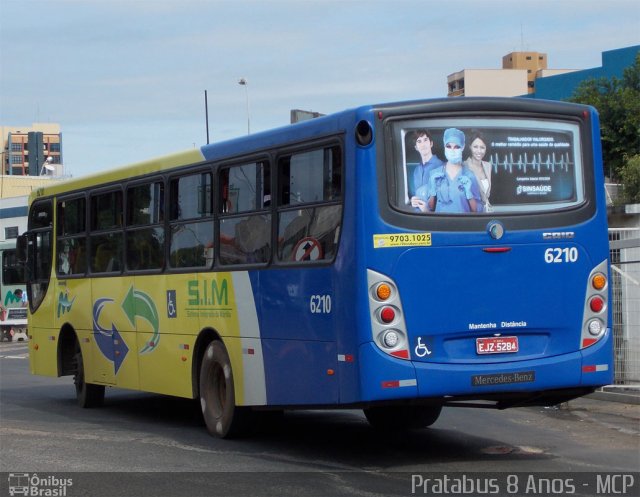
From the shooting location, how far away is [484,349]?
10180 mm

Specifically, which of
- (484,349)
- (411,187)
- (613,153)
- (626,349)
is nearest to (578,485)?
(484,349)

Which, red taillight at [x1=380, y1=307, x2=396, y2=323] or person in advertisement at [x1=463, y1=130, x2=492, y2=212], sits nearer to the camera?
red taillight at [x1=380, y1=307, x2=396, y2=323]

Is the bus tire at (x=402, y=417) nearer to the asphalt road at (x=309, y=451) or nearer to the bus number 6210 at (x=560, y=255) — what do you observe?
the asphalt road at (x=309, y=451)

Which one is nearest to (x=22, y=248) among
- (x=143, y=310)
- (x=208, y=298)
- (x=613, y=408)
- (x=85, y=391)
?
(x=85, y=391)

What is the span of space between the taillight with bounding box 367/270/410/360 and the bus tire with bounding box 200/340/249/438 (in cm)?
291

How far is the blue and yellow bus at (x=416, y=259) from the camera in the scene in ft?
32.7

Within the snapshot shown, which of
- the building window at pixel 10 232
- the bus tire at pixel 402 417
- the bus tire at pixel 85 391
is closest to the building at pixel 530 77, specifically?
the bus tire at pixel 85 391

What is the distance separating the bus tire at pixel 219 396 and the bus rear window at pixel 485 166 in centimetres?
346

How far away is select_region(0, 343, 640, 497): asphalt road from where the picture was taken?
9594mm

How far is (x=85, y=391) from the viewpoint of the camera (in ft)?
55.2

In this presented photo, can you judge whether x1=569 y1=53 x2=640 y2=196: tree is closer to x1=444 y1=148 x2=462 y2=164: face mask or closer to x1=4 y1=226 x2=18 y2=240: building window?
x1=4 y1=226 x2=18 y2=240: building window

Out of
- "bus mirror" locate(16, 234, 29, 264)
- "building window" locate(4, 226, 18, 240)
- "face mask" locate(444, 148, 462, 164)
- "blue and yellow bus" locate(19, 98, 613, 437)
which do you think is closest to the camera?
"blue and yellow bus" locate(19, 98, 613, 437)

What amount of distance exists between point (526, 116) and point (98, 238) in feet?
24.2

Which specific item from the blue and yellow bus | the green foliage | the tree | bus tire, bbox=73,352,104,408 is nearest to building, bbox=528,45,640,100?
the tree
